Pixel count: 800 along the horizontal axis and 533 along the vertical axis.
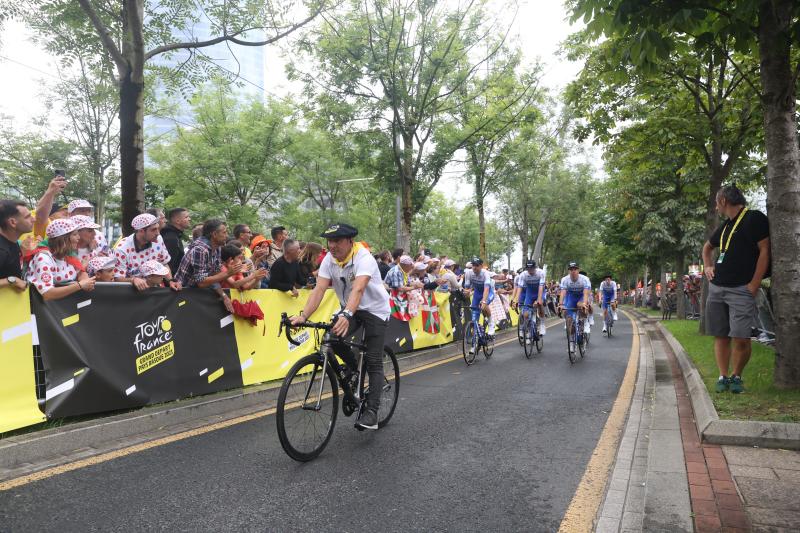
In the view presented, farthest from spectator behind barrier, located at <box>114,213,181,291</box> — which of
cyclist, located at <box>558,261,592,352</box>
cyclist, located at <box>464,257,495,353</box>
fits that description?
cyclist, located at <box>558,261,592,352</box>

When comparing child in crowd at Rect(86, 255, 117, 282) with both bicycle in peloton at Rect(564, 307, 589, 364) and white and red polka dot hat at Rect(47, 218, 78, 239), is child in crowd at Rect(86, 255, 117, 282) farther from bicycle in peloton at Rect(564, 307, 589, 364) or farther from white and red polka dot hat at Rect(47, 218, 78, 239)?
bicycle in peloton at Rect(564, 307, 589, 364)

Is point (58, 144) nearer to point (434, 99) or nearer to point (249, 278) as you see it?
point (434, 99)

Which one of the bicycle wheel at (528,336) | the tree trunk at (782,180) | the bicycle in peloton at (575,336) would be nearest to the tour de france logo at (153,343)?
the tree trunk at (782,180)

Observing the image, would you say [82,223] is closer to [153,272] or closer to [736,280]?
[153,272]

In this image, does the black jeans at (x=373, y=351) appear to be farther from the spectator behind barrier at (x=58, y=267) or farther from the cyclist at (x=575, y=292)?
the cyclist at (x=575, y=292)

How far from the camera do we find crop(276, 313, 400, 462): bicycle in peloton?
4.25 meters

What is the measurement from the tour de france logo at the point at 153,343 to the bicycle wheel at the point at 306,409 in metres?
2.00

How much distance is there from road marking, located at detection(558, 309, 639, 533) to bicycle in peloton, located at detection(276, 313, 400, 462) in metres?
1.98

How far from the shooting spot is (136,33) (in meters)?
9.05

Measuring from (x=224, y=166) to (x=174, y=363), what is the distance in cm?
2275

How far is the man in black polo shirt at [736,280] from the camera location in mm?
5828

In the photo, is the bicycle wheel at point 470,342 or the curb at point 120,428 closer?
the curb at point 120,428

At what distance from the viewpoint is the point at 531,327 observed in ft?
38.9

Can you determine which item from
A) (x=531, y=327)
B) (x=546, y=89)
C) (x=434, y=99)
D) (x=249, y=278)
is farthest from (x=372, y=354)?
(x=546, y=89)
